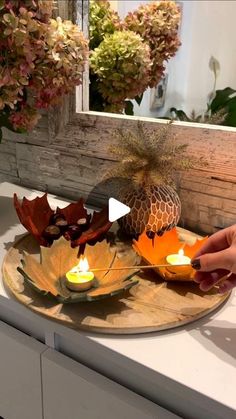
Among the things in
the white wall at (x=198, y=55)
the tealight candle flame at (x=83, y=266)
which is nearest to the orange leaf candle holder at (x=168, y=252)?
the tealight candle flame at (x=83, y=266)

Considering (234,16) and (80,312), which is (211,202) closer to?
(80,312)

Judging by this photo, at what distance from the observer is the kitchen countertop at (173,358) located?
0.47 meters

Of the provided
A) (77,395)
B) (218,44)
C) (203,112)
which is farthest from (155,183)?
(218,44)

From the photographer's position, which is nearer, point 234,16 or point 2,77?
point 2,77

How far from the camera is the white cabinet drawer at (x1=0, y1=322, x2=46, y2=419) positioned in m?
0.65

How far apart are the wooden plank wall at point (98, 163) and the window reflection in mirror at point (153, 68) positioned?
6cm

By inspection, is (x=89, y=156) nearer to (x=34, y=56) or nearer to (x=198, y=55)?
(x=34, y=56)

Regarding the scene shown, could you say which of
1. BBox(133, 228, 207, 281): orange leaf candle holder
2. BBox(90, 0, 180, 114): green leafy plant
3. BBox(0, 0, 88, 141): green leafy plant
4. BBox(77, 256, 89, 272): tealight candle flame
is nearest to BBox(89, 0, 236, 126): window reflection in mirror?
BBox(90, 0, 180, 114): green leafy plant

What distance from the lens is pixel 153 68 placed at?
0.94m

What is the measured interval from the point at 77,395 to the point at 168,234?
0.31 meters

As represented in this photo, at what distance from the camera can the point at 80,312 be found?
0.58 meters

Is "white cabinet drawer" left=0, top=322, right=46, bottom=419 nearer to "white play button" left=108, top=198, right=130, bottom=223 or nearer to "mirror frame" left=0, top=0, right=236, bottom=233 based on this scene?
"white play button" left=108, top=198, right=130, bottom=223

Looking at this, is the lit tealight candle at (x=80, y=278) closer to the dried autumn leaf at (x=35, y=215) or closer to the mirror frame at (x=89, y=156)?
the dried autumn leaf at (x=35, y=215)

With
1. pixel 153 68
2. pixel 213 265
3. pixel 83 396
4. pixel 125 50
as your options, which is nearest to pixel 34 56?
pixel 125 50
